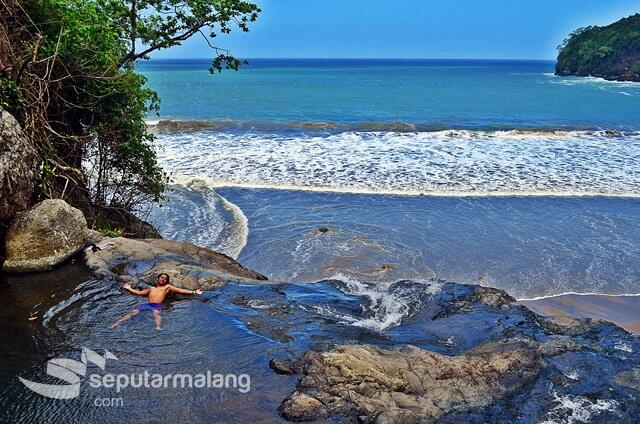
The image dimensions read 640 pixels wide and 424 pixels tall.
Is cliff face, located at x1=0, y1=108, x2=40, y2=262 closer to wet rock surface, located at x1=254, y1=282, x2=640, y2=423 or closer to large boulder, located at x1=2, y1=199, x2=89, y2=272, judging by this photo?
large boulder, located at x1=2, y1=199, x2=89, y2=272

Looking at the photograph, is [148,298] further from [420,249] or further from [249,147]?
[249,147]

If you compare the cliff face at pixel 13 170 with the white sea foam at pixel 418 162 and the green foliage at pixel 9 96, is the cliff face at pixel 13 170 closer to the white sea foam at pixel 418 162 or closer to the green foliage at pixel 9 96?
the green foliage at pixel 9 96

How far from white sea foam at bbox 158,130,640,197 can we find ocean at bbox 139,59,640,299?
0.25 ft

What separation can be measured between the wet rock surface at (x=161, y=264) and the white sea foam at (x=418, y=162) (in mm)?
8863

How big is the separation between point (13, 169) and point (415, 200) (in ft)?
38.8

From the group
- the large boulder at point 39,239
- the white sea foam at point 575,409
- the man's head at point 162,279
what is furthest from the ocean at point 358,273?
the man's head at point 162,279

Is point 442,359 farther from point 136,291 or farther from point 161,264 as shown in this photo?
point 161,264

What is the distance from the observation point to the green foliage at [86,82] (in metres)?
9.83

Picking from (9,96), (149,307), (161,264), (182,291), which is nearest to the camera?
(149,307)

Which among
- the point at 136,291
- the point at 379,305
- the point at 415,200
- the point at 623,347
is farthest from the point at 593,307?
the point at 136,291

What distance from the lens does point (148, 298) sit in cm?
840

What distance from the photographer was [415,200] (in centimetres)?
1764

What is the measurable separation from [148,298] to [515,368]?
208 inches

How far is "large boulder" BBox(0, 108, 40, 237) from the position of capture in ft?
28.8
